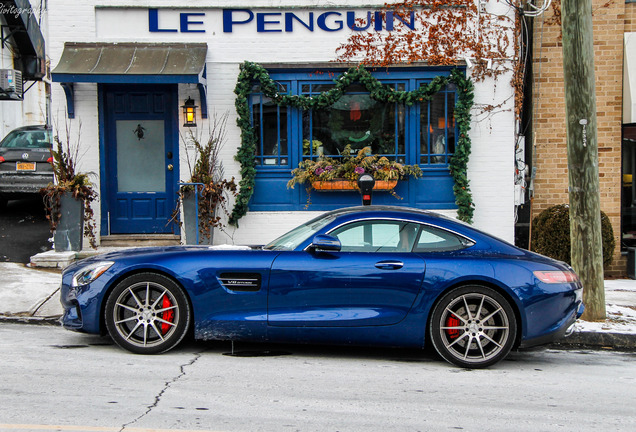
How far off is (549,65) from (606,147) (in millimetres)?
1625

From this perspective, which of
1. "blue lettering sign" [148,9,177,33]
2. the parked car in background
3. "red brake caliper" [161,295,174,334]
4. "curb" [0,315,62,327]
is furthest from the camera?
the parked car in background

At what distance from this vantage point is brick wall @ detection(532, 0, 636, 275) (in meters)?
11.1

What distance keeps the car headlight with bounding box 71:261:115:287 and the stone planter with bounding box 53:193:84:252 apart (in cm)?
451

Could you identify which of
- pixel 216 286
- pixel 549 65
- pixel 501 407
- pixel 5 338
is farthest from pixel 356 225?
pixel 549 65

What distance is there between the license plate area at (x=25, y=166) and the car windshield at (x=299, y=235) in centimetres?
887

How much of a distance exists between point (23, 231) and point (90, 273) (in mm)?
7362

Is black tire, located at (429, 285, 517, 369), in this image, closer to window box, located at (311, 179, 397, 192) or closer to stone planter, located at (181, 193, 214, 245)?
window box, located at (311, 179, 397, 192)

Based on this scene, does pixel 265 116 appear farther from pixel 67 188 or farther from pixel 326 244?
pixel 326 244

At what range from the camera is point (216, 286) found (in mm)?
5879

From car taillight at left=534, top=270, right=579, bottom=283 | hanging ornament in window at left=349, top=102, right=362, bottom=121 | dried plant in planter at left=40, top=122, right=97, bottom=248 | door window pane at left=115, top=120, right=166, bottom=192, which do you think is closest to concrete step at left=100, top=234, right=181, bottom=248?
dried plant in planter at left=40, top=122, right=97, bottom=248

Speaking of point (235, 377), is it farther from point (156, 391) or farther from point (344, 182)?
point (344, 182)

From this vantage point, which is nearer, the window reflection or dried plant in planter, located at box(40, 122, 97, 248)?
dried plant in planter, located at box(40, 122, 97, 248)

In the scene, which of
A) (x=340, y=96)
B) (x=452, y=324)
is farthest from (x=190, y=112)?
(x=452, y=324)

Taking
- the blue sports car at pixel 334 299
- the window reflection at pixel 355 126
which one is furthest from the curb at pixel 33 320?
the window reflection at pixel 355 126
